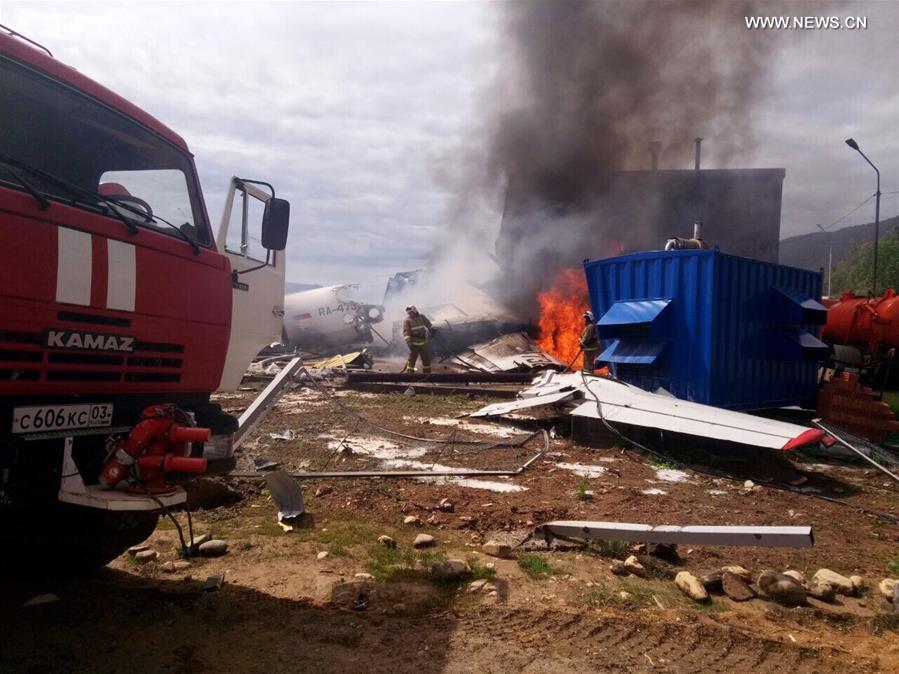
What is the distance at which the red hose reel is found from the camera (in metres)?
2.71

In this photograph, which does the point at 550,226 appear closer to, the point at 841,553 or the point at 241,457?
the point at 241,457

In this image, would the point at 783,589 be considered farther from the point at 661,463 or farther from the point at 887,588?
the point at 661,463

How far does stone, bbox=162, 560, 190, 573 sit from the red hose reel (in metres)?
1.29

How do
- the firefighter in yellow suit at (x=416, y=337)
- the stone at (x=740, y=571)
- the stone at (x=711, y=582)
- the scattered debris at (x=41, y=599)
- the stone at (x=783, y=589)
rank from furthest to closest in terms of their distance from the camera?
the firefighter in yellow suit at (x=416, y=337) < the stone at (x=740, y=571) < the stone at (x=711, y=582) < the stone at (x=783, y=589) < the scattered debris at (x=41, y=599)

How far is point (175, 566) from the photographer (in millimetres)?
3836

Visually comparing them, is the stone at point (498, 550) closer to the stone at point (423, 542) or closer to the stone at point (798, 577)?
the stone at point (423, 542)

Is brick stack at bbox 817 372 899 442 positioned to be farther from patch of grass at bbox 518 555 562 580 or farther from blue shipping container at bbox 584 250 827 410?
patch of grass at bbox 518 555 562 580

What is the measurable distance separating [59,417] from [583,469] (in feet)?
16.4

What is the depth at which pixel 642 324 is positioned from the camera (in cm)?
811

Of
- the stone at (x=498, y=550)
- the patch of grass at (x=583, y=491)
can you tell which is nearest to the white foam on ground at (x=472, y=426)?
the patch of grass at (x=583, y=491)

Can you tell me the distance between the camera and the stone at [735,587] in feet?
11.5

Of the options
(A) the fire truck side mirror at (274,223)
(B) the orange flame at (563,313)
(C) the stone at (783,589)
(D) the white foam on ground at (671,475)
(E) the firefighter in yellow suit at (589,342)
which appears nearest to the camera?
(C) the stone at (783,589)

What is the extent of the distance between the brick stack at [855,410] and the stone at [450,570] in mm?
7564

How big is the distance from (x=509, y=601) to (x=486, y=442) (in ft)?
13.6
